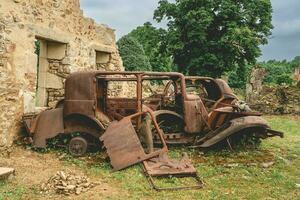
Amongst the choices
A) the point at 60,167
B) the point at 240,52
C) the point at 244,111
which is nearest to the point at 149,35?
the point at 240,52

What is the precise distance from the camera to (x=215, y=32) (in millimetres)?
21750

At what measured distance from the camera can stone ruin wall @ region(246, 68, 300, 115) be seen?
1617 cm

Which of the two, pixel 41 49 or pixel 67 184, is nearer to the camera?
pixel 67 184

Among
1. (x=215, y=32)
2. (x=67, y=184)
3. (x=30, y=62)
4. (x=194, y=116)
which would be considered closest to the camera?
(x=67, y=184)

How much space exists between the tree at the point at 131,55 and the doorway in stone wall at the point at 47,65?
9.13 metres

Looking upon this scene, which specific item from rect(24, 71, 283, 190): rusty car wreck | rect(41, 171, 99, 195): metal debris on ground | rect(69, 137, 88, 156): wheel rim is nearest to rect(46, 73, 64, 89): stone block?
rect(24, 71, 283, 190): rusty car wreck

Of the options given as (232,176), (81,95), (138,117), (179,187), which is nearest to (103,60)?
(81,95)

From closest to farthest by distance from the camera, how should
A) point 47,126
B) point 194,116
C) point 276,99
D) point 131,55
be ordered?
point 47,126 → point 194,116 → point 276,99 → point 131,55

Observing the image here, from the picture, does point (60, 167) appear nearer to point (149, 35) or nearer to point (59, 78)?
point (59, 78)

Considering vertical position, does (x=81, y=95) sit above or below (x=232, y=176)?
above

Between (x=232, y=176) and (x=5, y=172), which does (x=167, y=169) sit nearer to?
(x=232, y=176)

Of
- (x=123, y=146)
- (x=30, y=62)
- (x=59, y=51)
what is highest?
(x=59, y=51)

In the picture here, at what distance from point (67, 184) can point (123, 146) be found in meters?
1.37

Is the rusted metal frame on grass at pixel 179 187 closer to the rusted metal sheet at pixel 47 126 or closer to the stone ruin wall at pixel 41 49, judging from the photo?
the rusted metal sheet at pixel 47 126
